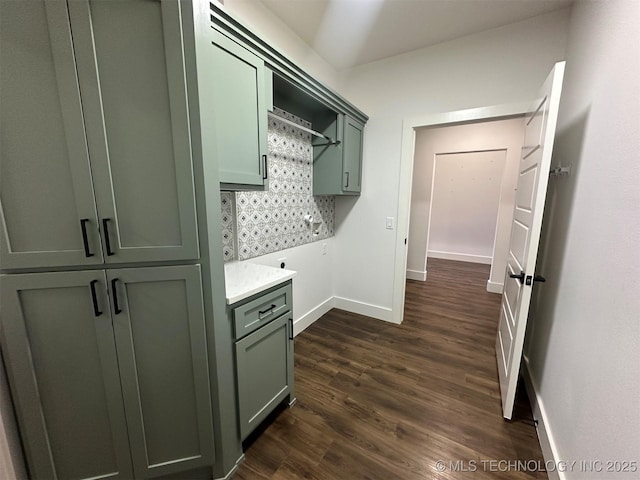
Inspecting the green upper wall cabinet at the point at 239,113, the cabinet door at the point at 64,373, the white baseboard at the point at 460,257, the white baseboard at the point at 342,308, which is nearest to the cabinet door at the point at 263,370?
the cabinet door at the point at 64,373

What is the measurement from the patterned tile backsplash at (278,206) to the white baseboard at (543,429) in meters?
2.11

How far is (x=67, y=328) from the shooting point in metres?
0.97

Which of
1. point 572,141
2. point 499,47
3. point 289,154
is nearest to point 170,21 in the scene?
point 289,154

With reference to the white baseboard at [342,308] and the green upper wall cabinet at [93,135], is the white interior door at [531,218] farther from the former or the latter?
the green upper wall cabinet at [93,135]

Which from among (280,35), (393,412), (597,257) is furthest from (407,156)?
(393,412)

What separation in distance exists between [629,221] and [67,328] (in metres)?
2.17

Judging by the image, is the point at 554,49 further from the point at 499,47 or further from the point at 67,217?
the point at 67,217

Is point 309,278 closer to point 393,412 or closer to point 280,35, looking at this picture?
point 393,412

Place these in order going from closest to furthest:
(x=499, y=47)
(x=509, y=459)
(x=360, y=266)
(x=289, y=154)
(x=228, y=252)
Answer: (x=509, y=459)
(x=228, y=252)
(x=499, y=47)
(x=289, y=154)
(x=360, y=266)

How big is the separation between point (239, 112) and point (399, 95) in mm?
1881

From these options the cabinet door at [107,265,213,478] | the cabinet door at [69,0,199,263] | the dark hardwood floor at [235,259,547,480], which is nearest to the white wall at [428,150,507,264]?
the dark hardwood floor at [235,259,547,480]

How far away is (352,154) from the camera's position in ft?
8.39

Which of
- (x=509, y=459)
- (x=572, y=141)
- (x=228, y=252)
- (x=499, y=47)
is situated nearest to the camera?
(x=509, y=459)

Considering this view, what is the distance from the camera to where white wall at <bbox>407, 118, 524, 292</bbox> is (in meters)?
3.61
